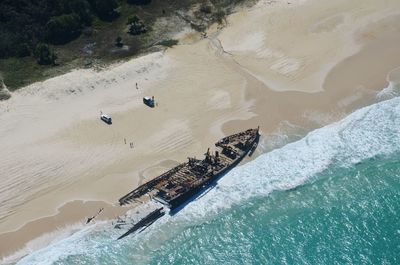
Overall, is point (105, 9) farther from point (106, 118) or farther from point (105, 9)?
point (106, 118)

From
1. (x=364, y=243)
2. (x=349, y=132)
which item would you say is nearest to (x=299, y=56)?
(x=349, y=132)

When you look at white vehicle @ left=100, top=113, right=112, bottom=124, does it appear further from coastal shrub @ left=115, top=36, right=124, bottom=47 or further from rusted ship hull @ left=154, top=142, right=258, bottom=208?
coastal shrub @ left=115, top=36, right=124, bottom=47

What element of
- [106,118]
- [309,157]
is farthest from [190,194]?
[106,118]

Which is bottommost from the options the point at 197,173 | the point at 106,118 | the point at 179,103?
the point at 197,173

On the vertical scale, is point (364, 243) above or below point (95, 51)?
below

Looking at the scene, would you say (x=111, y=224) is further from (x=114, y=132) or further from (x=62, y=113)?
(x=62, y=113)

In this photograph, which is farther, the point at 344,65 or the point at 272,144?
the point at 344,65

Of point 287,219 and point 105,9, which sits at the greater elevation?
point 105,9
